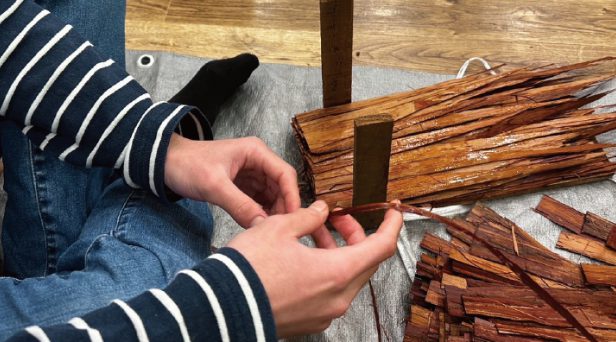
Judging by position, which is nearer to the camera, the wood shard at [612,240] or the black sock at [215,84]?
the wood shard at [612,240]

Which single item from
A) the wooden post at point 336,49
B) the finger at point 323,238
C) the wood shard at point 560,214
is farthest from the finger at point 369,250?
the wood shard at point 560,214

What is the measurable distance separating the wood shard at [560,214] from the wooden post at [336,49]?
1.71ft

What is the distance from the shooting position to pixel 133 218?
960mm

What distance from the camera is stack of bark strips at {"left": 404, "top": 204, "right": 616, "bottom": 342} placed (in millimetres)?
1046

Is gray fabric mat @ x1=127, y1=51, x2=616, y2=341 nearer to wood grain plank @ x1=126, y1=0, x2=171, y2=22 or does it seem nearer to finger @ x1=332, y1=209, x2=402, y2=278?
wood grain plank @ x1=126, y1=0, x2=171, y2=22

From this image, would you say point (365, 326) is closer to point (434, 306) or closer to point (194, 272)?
point (434, 306)

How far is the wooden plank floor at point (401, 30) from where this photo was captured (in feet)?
5.50

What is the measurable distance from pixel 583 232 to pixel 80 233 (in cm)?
106

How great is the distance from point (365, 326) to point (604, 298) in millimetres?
468

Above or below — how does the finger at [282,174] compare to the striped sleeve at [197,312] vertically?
above

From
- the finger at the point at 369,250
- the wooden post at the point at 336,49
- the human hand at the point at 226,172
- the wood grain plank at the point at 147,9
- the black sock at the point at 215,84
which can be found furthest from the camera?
the wood grain plank at the point at 147,9

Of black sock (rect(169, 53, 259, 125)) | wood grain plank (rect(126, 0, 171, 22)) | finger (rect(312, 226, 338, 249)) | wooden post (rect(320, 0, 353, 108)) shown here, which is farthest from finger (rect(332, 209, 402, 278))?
wood grain plank (rect(126, 0, 171, 22))

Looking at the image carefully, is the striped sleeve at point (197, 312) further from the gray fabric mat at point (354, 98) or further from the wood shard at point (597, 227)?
the wood shard at point (597, 227)

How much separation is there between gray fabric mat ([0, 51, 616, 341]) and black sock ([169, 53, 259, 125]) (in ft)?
0.21
